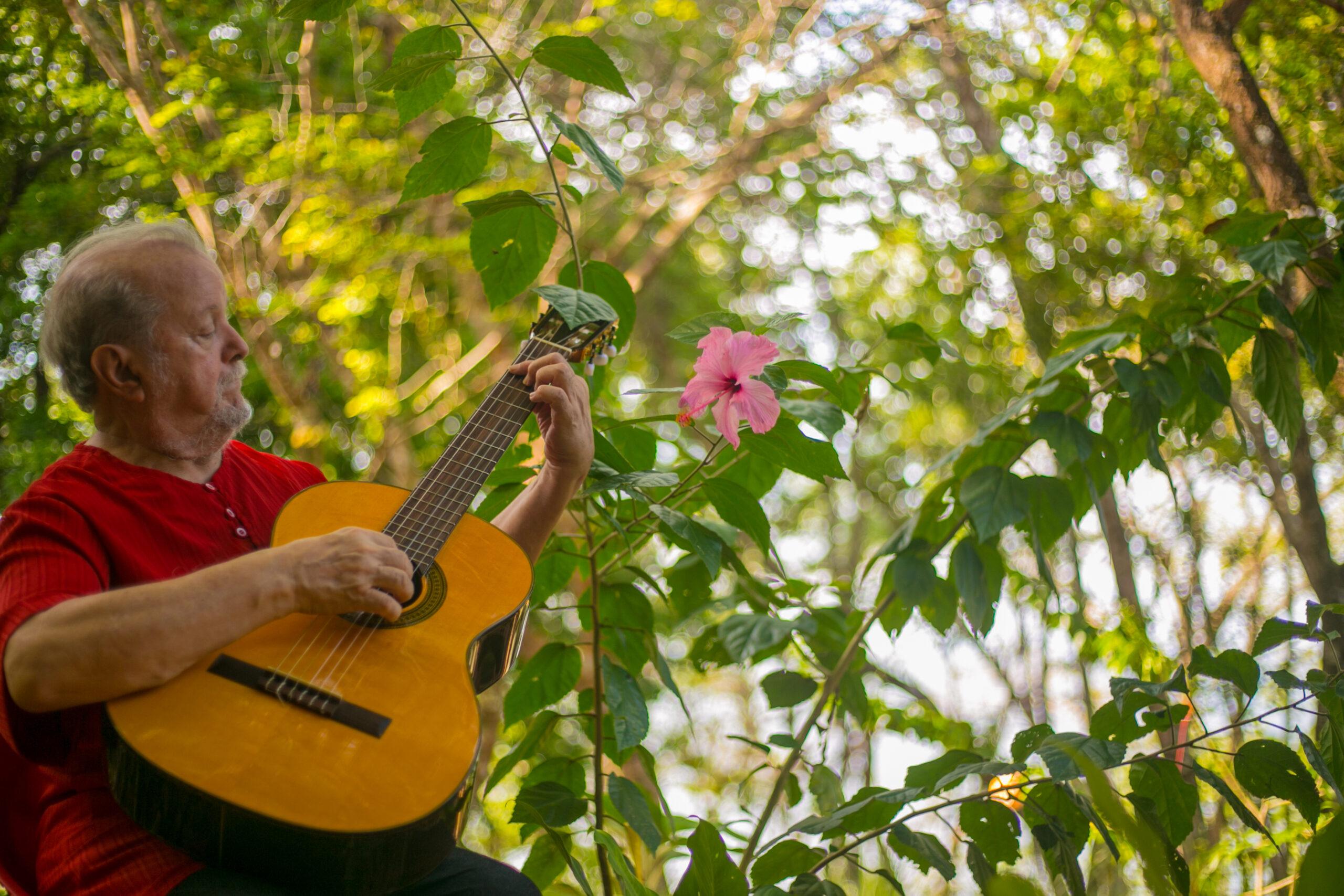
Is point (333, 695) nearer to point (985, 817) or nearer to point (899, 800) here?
point (899, 800)

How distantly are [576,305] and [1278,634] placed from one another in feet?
3.17

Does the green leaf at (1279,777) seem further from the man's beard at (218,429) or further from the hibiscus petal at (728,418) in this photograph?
the man's beard at (218,429)

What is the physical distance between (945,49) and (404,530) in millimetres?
3446

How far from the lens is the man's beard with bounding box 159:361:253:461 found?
1205 millimetres

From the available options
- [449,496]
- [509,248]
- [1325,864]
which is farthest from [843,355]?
[1325,864]

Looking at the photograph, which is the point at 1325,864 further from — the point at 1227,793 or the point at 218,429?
the point at 218,429

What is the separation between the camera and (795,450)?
4.22 feet

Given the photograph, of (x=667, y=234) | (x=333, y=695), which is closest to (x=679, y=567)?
(x=333, y=695)

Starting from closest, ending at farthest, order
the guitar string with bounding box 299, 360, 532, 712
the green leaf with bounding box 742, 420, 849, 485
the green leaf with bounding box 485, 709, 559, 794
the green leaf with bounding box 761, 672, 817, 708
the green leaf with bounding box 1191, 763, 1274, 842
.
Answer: the guitar string with bounding box 299, 360, 532, 712
the green leaf with bounding box 1191, 763, 1274, 842
the green leaf with bounding box 742, 420, 849, 485
the green leaf with bounding box 485, 709, 559, 794
the green leaf with bounding box 761, 672, 817, 708

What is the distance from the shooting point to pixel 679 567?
1.58 meters

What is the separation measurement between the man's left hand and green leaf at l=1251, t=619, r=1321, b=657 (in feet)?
2.83

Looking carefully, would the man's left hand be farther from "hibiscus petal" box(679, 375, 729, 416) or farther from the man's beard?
the man's beard

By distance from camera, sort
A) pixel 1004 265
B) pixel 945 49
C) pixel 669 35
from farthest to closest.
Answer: pixel 669 35 < pixel 945 49 < pixel 1004 265

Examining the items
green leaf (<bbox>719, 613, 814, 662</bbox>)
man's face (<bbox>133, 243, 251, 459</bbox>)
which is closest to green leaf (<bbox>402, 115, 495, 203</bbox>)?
man's face (<bbox>133, 243, 251, 459</bbox>)
